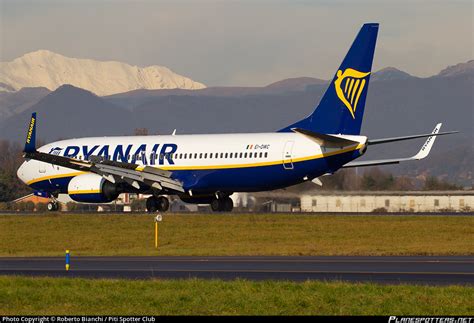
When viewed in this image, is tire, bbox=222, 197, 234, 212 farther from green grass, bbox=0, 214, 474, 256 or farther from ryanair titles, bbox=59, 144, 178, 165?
green grass, bbox=0, 214, 474, 256

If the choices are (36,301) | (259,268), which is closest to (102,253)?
(259,268)

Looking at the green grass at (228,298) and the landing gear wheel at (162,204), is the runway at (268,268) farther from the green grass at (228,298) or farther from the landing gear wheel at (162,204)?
the landing gear wheel at (162,204)

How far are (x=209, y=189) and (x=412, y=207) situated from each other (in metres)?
17.5

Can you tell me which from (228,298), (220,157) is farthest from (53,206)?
(228,298)

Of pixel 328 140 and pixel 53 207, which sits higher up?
pixel 328 140

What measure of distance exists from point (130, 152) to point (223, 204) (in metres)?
6.53

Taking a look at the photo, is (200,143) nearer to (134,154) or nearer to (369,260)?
(134,154)

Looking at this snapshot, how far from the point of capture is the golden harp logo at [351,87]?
6056 centimetres

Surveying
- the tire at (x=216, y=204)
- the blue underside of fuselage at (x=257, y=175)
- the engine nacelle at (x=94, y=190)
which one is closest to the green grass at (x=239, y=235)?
the engine nacelle at (x=94, y=190)

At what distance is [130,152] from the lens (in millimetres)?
68250

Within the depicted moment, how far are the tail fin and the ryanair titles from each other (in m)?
10.3

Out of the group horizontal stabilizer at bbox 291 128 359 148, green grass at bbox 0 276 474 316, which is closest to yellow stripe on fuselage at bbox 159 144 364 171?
horizontal stabilizer at bbox 291 128 359 148

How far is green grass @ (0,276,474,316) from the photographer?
2473 cm

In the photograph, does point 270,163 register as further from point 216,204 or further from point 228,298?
point 228,298
